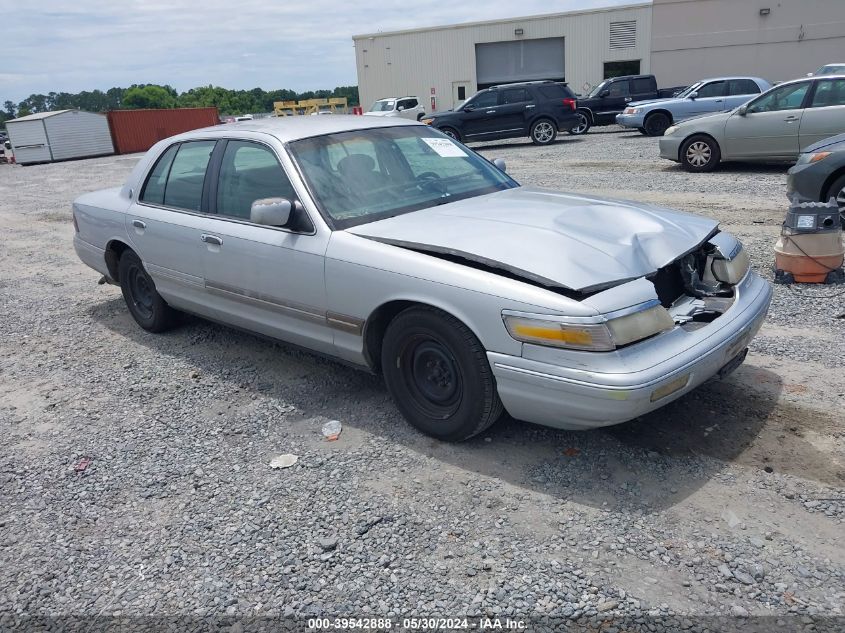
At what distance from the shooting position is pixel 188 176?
16.8 feet

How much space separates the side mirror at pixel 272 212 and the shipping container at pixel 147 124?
3362 centimetres

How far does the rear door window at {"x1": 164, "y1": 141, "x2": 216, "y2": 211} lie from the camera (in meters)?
4.96

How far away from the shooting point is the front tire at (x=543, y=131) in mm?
20550

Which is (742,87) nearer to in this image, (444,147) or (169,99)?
(444,147)

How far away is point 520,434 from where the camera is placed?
3818mm

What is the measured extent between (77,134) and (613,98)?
1012 inches

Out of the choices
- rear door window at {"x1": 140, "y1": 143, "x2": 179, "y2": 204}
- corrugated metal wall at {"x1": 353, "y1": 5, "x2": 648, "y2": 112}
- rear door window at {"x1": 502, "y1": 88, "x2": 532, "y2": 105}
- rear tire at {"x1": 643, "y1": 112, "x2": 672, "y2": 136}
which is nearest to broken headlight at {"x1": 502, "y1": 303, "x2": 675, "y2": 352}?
rear door window at {"x1": 140, "y1": 143, "x2": 179, "y2": 204}

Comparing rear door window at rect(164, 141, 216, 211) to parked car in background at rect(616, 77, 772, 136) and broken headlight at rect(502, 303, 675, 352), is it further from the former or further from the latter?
parked car in background at rect(616, 77, 772, 136)

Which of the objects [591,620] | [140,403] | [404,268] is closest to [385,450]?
[404,268]

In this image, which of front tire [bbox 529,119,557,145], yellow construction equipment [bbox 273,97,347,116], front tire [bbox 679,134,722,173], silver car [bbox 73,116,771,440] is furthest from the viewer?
yellow construction equipment [bbox 273,97,347,116]

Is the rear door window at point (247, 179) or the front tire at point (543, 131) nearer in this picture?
the rear door window at point (247, 179)

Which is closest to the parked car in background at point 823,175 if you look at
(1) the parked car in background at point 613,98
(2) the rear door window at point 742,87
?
(2) the rear door window at point 742,87

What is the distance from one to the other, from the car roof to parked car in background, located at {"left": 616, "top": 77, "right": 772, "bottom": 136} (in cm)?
1578

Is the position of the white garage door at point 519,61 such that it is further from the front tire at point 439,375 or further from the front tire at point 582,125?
the front tire at point 439,375
